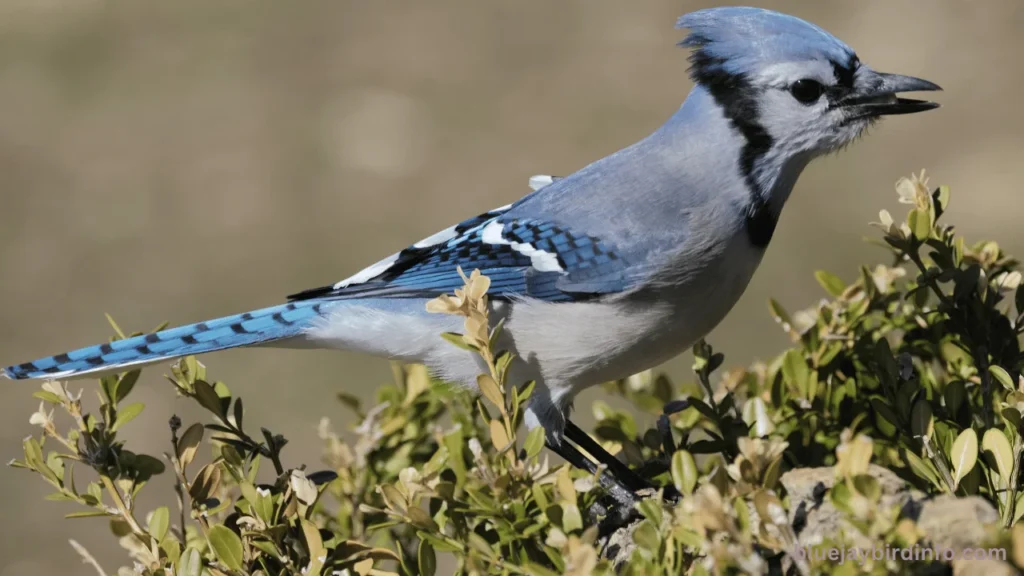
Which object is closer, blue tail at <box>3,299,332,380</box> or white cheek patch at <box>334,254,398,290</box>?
blue tail at <box>3,299,332,380</box>

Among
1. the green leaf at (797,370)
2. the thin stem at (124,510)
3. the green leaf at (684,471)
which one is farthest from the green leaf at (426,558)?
the green leaf at (797,370)

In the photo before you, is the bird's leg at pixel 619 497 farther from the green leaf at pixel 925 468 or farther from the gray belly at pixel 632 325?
the green leaf at pixel 925 468

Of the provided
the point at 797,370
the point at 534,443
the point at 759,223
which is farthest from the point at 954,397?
the point at 534,443

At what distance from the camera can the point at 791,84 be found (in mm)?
2164

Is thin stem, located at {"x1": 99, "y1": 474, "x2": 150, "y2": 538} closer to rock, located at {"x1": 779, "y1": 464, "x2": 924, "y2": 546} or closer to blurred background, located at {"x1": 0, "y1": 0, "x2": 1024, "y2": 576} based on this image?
rock, located at {"x1": 779, "y1": 464, "x2": 924, "y2": 546}

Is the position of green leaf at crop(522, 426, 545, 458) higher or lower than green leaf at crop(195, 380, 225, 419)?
lower

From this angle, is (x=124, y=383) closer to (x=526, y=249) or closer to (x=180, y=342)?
(x=180, y=342)

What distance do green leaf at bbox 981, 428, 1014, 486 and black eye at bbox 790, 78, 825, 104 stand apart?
0.89 meters

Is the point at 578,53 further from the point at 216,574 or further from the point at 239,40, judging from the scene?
the point at 216,574

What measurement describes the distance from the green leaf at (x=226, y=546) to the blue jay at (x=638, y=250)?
570 mm

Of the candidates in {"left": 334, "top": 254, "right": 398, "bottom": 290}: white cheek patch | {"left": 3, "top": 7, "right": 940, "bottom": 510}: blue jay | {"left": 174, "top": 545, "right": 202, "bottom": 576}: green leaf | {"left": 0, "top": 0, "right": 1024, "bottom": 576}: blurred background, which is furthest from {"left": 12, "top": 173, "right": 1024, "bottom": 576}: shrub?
{"left": 0, "top": 0, "right": 1024, "bottom": 576}: blurred background

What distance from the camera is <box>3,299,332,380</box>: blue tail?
6.48 ft

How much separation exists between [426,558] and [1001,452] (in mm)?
814

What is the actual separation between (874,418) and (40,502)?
341 centimetres
